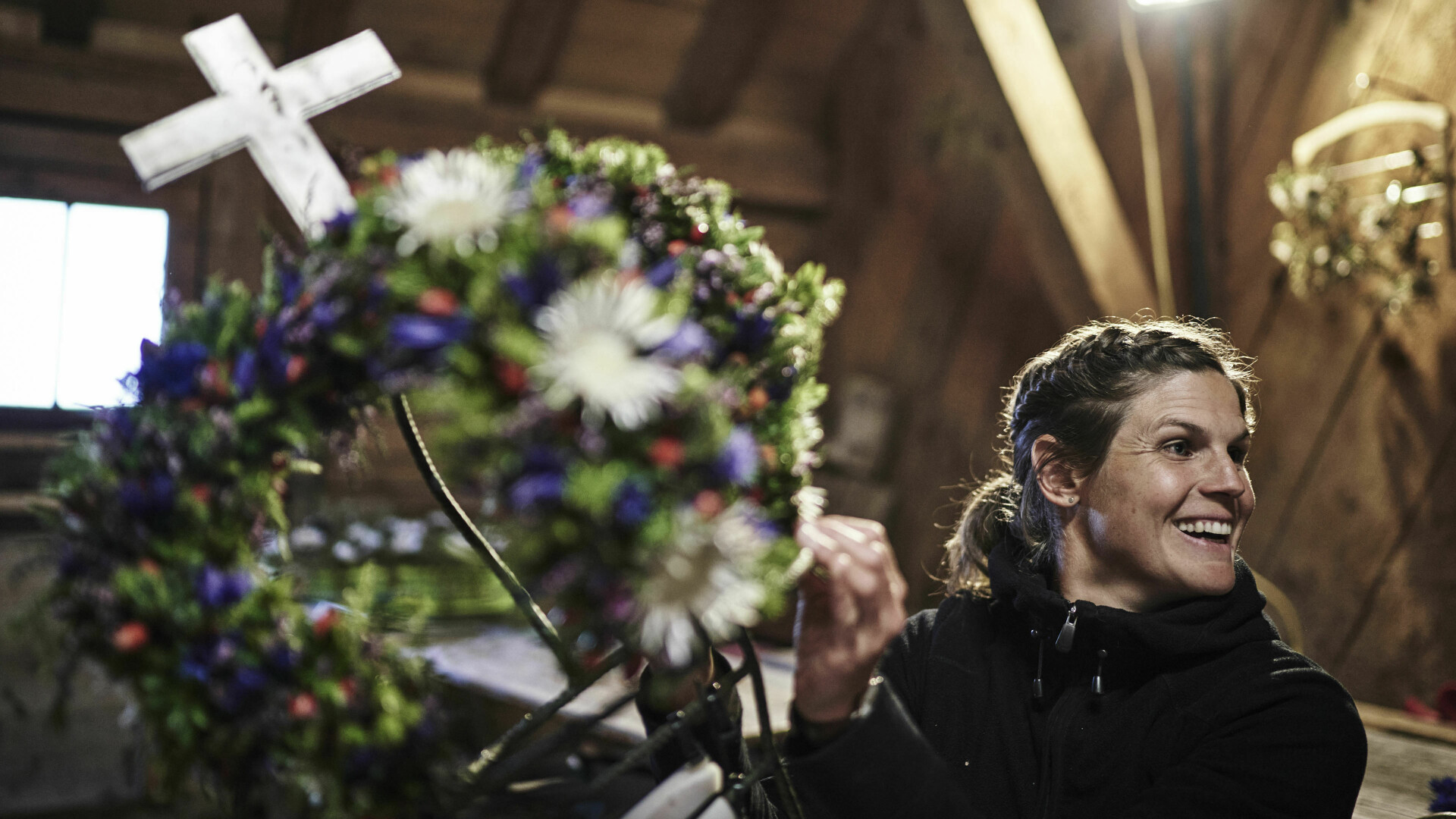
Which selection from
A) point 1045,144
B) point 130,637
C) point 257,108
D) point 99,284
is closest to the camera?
point 130,637

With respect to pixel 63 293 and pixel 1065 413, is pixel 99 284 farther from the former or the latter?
pixel 1065 413

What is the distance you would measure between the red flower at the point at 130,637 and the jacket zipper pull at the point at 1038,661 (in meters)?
1.03

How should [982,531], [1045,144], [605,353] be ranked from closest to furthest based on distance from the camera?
[605,353] → [982,531] → [1045,144]

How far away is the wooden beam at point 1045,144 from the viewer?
2748mm

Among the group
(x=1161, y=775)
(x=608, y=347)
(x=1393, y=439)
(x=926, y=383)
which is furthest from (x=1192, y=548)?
(x=926, y=383)

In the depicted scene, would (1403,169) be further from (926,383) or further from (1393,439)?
(926,383)

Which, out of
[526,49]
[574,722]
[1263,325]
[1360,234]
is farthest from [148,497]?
[526,49]

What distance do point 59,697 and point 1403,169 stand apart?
9.21ft

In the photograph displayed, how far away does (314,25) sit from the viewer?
3857 mm

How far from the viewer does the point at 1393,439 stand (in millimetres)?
2510

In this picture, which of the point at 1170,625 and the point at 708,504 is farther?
the point at 1170,625

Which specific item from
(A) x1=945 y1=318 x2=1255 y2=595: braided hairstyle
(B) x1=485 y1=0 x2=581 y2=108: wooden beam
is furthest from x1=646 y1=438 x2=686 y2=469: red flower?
(B) x1=485 y1=0 x2=581 y2=108: wooden beam

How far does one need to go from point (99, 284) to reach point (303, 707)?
3683 millimetres

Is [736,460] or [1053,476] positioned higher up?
[736,460]
